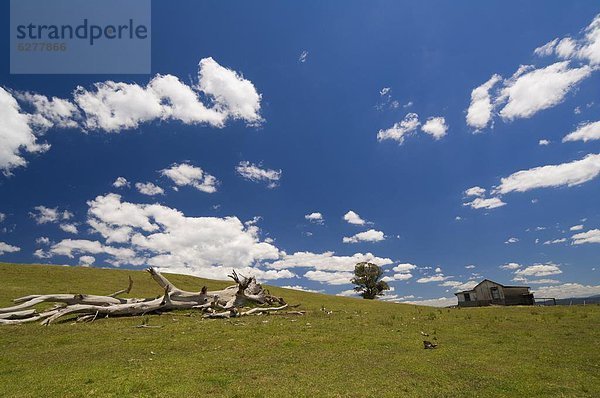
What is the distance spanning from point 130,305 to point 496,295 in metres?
70.4

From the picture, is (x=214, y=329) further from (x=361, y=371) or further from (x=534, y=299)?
(x=534, y=299)

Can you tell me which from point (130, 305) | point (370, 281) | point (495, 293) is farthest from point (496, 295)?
point (130, 305)

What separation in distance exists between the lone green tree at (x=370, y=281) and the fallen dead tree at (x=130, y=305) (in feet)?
187

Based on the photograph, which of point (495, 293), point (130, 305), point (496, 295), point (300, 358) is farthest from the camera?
point (495, 293)

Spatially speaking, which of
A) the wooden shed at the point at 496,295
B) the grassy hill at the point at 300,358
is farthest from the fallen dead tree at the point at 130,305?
the wooden shed at the point at 496,295

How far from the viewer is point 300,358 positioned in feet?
52.2

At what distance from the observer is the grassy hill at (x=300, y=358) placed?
11.8 metres

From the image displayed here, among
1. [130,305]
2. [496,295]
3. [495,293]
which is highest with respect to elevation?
[130,305]

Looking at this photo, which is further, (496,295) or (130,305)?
(496,295)

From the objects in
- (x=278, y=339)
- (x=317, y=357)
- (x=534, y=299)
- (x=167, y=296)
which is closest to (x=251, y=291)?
(x=167, y=296)

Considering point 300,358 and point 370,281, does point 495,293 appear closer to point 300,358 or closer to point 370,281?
point 370,281

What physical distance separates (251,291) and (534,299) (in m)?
60.1

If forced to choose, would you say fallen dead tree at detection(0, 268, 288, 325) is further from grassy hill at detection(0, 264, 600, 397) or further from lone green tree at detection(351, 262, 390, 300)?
lone green tree at detection(351, 262, 390, 300)

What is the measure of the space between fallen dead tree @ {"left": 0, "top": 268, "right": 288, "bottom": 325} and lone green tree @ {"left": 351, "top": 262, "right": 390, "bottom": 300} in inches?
2249
